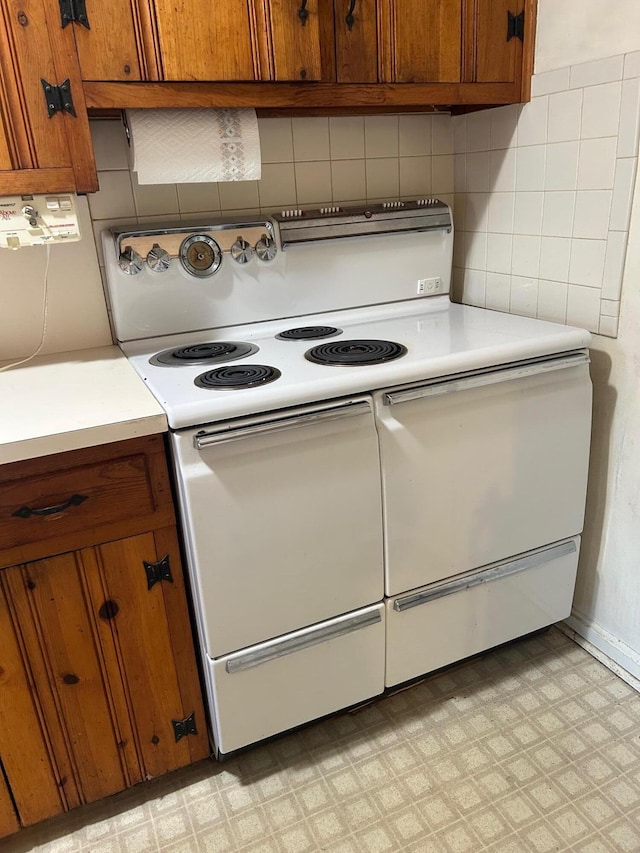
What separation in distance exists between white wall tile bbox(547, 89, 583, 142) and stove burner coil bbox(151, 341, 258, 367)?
3.11 ft

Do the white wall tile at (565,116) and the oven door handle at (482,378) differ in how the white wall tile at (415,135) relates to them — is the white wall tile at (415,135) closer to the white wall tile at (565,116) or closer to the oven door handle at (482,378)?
the white wall tile at (565,116)

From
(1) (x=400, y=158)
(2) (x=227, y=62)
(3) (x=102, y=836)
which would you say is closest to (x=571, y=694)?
(3) (x=102, y=836)

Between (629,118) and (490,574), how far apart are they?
44.4 inches

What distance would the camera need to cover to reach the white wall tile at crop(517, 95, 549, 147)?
1637mm

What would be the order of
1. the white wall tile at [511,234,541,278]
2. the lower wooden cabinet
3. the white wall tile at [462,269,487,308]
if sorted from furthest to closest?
the white wall tile at [462,269,487,308] < the white wall tile at [511,234,541,278] < the lower wooden cabinet

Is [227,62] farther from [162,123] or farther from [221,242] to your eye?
[221,242]

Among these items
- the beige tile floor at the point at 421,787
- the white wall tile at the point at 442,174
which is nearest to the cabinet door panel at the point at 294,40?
the white wall tile at the point at 442,174

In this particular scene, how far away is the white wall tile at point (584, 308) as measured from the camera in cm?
160

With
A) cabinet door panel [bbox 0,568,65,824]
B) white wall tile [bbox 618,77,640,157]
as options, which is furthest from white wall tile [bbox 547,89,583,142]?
cabinet door panel [bbox 0,568,65,824]

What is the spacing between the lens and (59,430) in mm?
1109

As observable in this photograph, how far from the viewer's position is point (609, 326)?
1573mm

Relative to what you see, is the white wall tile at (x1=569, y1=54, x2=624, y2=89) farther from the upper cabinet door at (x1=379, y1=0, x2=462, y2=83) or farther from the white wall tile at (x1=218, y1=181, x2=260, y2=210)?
the white wall tile at (x1=218, y1=181, x2=260, y2=210)

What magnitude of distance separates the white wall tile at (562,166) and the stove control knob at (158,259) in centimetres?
102

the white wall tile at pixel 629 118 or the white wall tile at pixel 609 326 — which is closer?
the white wall tile at pixel 629 118
